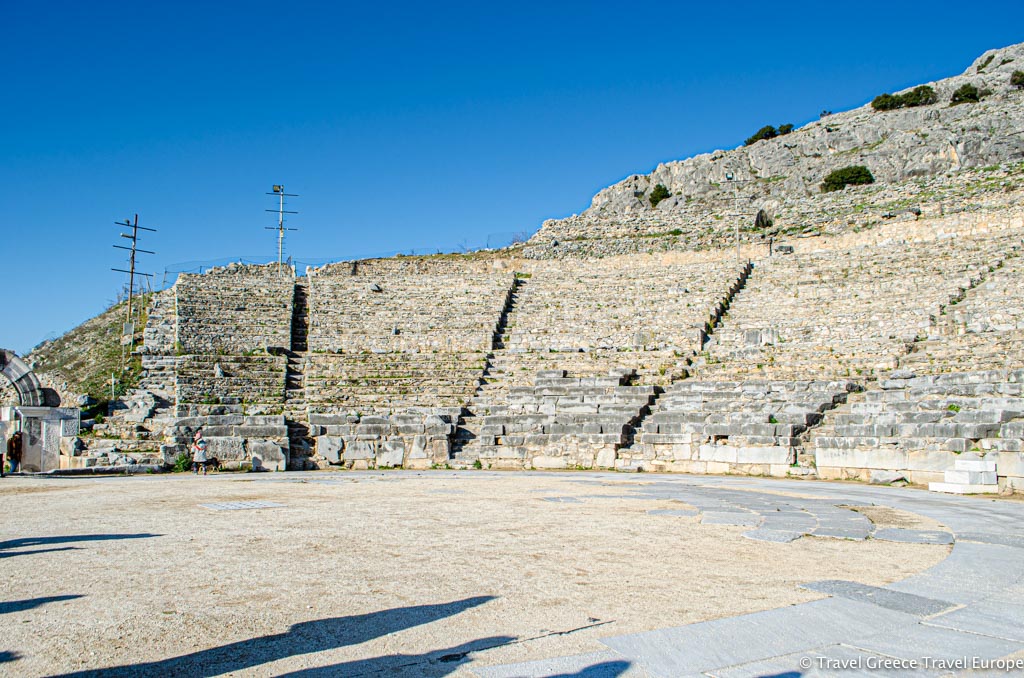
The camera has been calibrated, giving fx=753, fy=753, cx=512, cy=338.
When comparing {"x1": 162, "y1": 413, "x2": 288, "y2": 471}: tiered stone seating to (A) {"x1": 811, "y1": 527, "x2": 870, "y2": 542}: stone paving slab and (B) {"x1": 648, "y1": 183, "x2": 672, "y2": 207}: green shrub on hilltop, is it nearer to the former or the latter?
(A) {"x1": 811, "y1": 527, "x2": 870, "y2": 542}: stone paving slab

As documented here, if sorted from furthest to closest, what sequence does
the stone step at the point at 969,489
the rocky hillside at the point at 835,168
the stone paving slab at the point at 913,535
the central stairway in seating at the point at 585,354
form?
the rocky hillside at the point at 835,168, the central stairway in seating at the point at 585,354, the stone step at the point at 969,489, the stone paving slab at the point at 913,535

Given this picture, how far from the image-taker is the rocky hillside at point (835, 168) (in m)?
36.1

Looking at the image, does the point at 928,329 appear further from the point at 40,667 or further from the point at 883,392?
the point at 40,667

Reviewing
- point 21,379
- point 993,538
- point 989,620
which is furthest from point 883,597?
point 21,379

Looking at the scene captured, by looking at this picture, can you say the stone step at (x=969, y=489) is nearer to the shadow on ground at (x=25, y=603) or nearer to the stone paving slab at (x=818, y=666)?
the stone paving slab at (x=818, y=666)

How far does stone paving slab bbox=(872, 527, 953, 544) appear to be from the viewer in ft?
23.1

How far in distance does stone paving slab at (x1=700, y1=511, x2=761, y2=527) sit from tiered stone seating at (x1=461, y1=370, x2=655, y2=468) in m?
8.45

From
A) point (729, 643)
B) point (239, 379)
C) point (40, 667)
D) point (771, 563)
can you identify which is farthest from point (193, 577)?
point (239, 379)

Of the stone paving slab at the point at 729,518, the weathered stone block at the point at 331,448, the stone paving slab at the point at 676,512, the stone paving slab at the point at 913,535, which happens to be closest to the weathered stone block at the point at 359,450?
the weathered stone block at the point at 331,448

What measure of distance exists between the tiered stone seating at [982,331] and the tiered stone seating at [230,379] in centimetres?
1725

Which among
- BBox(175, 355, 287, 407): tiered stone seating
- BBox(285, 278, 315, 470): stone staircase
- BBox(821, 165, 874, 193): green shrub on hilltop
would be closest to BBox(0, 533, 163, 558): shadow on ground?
BBox(285, 278, 315, 470): stone staircase

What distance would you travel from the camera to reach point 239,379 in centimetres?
A: 2306

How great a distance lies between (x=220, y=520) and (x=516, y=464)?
33.7 ft

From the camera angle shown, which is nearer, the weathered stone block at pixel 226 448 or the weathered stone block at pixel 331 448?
the weathered stone block at pixel 226 448
